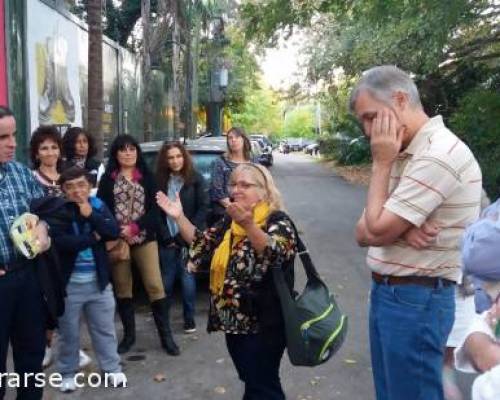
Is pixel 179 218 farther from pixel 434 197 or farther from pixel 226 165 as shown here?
pixel 226 165

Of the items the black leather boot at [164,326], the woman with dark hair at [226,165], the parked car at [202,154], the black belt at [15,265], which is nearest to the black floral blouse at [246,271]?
the black belt at [15,265]

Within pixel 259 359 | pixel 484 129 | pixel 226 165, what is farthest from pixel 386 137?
pixel 484 129

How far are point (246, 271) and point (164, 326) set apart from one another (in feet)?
7.35

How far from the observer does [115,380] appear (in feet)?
14.5

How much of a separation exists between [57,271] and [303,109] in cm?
10871

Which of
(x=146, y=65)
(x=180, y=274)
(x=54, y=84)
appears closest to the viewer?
(x=180, y=274)

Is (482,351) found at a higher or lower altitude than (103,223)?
higher

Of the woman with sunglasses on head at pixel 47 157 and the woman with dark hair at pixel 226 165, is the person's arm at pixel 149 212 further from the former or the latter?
the woman with dark hair at pixel 226 165

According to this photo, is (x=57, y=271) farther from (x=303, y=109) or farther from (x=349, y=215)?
(x=303, y=109)

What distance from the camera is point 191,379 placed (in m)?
4.58

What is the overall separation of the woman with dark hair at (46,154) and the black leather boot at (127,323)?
3.93 feet

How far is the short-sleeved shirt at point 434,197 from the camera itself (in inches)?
90.9

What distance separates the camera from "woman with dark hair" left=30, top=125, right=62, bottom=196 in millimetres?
4488

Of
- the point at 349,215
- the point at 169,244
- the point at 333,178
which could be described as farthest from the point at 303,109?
the point at 169,244
